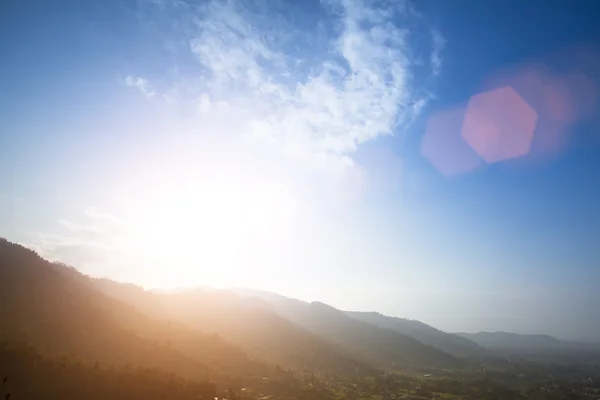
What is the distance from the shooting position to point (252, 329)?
175 metres

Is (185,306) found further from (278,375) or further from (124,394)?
(124,394)

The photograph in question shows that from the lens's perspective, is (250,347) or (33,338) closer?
(33,338)

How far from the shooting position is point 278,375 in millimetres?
108750

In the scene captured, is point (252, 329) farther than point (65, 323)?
Yes

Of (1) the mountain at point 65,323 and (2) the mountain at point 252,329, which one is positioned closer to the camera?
(1) the mountain at point 65,323

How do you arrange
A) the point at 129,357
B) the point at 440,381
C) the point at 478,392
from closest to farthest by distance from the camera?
the point at 129,357
the point at 478,392
the point at 440,381

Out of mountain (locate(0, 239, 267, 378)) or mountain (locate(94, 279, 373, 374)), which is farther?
mountain (locate(94, 279, 373, 374))

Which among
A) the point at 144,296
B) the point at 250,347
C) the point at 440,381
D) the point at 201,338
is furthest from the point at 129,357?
the point at 440,381

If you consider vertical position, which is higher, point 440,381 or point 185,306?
point 185,306

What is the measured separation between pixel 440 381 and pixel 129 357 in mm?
126250

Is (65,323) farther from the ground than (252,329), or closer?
farther from the ground

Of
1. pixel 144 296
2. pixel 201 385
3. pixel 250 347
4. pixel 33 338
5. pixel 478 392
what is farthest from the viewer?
pixel 144 296

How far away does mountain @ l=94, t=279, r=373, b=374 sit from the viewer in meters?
150

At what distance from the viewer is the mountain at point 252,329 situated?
14988 cm
